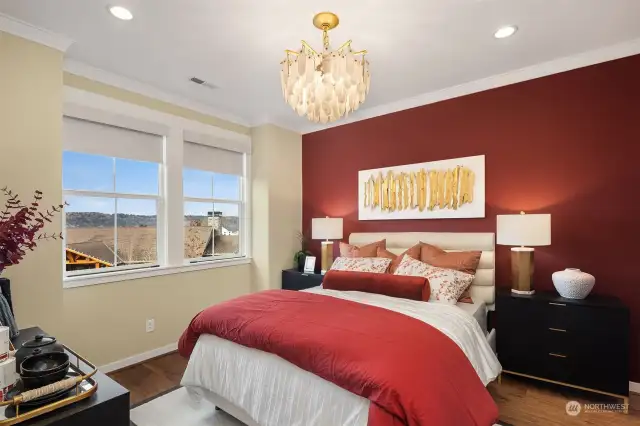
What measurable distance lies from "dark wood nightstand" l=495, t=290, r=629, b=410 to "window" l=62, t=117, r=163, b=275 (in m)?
3.38

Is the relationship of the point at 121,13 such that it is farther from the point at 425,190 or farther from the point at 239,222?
the point at 425,190

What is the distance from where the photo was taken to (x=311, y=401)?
169 centimetres

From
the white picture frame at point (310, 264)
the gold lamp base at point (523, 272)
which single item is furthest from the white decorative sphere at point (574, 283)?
the white picture frame at point (310, 264)

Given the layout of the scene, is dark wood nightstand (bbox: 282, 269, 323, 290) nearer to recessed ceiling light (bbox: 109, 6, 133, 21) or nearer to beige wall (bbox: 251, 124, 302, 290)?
beige wall (bbox: 251, 124, 302, 290)

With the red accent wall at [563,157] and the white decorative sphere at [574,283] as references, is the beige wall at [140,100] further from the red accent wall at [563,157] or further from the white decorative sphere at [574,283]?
the white decorative sphere at [574,283]

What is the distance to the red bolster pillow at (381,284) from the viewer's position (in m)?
2.60

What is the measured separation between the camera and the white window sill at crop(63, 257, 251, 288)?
2828 mm

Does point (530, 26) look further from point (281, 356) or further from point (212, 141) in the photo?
point (212, 141)

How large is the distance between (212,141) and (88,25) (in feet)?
5.50

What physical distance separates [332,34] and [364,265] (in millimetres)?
2022

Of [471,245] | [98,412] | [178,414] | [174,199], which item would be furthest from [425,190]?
[98,412]

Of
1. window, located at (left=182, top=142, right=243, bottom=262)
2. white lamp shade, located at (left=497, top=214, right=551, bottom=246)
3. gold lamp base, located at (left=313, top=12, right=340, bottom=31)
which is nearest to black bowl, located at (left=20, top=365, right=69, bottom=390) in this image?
gold lamp base, located at (left=313, top=12, right=340, bottom=31)

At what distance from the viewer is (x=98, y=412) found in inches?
49.7

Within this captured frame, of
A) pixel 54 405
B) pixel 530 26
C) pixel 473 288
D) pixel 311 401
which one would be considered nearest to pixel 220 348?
pixel 311 401
